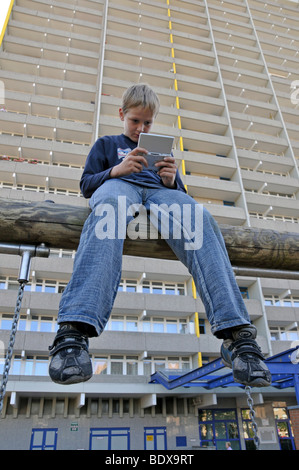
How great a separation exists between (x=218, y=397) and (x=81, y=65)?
25.3 metres

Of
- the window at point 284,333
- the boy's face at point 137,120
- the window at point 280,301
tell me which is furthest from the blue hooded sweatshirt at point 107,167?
the window at point 280,301

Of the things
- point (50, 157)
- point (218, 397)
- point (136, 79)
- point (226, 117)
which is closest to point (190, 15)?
point (136, 79)

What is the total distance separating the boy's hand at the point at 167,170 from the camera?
5.65ft

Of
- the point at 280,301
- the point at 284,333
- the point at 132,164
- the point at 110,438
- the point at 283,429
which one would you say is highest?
the point at 280,301

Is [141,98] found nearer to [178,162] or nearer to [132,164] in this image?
[132,164]

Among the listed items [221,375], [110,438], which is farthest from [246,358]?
[110,438]

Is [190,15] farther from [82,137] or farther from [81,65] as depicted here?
[82,137]

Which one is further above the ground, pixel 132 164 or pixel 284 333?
pixel 284 333

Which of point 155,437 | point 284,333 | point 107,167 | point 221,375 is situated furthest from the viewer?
point 284,333

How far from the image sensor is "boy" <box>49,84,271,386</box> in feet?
3.45

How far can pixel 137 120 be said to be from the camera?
1.84 m

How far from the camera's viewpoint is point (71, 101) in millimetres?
23297

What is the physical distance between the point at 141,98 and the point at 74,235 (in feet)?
2.65

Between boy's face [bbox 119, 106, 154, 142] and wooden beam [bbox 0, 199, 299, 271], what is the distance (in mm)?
543
